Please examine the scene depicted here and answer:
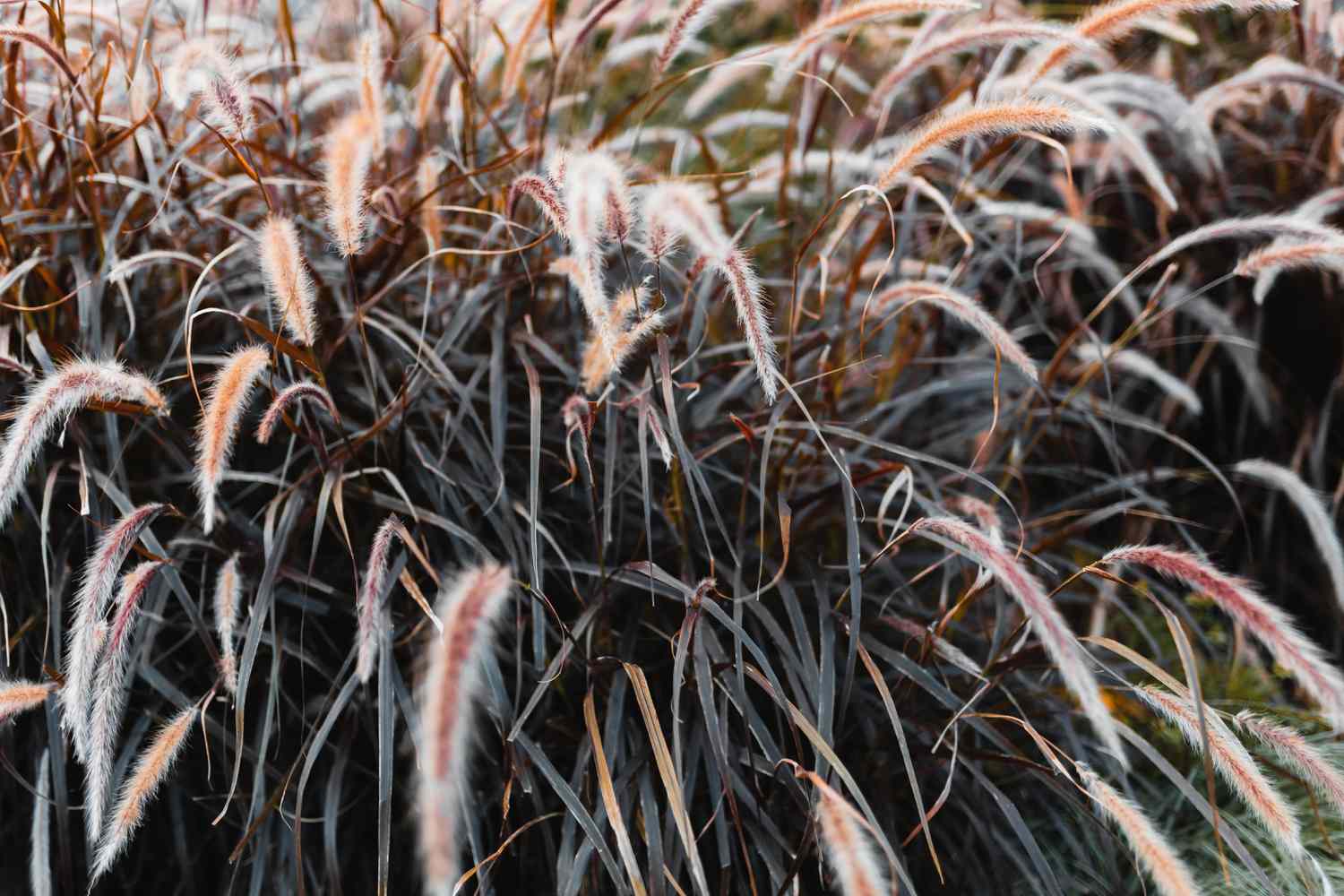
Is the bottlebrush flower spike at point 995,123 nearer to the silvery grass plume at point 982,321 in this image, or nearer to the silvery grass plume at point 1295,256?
the silvery grass plume at point 982,321

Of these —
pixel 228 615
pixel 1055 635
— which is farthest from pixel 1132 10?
pixel 228 615

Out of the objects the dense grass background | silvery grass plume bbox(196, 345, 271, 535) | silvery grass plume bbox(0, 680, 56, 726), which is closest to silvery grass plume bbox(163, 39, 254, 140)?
the dense grass background

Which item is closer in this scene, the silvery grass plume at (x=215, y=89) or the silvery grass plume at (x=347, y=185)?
the silvery grass plume at (x=347, y=185)

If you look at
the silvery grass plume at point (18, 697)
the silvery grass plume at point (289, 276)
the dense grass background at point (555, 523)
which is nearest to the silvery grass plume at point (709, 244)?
the dense grass background at point (555, 523)

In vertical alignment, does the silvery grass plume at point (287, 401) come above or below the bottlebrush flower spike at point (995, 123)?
below

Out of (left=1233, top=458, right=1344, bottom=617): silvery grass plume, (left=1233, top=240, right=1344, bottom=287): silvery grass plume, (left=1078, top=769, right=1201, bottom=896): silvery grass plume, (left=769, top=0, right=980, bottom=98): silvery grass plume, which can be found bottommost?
(left=1078, top=769, right=1201, bottom=896): silvery grass plume

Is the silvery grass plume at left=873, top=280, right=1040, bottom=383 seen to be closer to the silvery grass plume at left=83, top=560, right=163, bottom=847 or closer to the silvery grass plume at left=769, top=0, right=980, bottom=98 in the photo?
the silvery grass plume at left=769, top=0, right=980, bottom=98

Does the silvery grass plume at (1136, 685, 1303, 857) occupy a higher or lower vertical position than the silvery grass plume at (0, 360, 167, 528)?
lower
